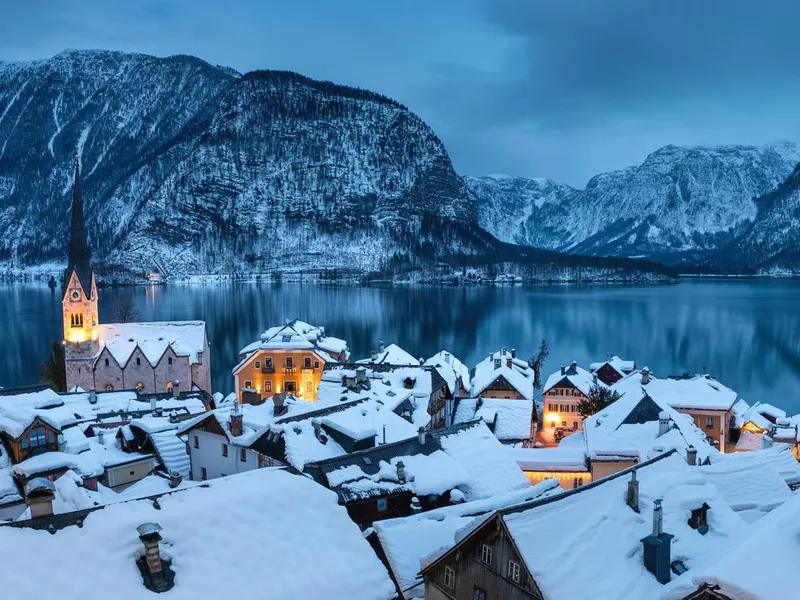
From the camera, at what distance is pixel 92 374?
66500 millimetres

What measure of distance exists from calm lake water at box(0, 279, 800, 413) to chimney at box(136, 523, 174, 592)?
6682 centimetres

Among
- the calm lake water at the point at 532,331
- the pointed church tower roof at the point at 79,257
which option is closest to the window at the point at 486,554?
the calm lake water at the point at 532,331

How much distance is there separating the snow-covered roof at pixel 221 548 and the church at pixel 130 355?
51091mm

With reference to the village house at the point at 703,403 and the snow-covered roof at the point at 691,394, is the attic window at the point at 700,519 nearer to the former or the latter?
the village house at the point at 703,403

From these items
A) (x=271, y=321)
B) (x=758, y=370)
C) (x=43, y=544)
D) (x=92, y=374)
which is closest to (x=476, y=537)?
(x=43, y=544)

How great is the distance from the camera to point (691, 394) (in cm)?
5400

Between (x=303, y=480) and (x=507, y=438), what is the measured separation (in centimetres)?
3314

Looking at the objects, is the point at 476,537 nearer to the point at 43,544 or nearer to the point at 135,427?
the point at 43,544

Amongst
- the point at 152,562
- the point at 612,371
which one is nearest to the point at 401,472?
the point at 152,562

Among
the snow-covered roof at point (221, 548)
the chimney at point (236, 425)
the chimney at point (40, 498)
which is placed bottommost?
the chimney at point (236, 425)

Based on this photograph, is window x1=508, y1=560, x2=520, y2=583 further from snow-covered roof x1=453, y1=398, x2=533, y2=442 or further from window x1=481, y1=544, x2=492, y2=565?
snow-covered roof x1=453, y1=398, x2=533, y2=442

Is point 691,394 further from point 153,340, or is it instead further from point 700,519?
point 153,340

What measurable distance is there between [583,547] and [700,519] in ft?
16.3

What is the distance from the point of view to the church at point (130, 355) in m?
66.0
